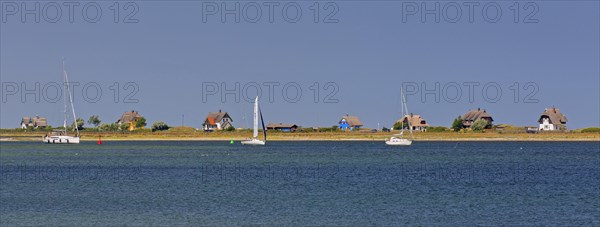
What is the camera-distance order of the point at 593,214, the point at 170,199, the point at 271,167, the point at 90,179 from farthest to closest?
1. the point at 271,167
2. the point at 90,179
3. the point at 170,199
4. the point at 593,214

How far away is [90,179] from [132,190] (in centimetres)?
1372

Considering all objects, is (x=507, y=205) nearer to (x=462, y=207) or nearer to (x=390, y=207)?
(x=462, y=207)

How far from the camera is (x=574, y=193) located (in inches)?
2606

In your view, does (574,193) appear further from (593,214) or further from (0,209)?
(0,209)

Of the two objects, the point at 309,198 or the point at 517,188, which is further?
the point at 517,188

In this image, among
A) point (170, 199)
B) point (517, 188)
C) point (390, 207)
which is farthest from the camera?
point (517, 188)

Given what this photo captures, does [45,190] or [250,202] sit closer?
[250,202]

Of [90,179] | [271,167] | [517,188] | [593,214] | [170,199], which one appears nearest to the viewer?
[593,214]

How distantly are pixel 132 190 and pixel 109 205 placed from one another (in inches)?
479

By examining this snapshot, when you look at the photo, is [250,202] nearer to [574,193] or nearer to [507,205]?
[507,205]

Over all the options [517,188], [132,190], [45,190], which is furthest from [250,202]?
[517,188]

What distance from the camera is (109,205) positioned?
183 ft

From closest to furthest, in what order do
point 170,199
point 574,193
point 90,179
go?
1. point 170,199
2. point 574,193
3. point 90,179

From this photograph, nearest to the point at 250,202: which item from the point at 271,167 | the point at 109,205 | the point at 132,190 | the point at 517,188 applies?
the point at 109,205
